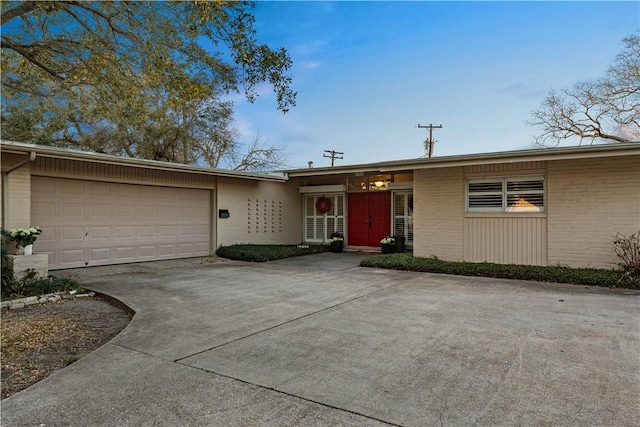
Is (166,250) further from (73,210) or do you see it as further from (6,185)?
(6,185)

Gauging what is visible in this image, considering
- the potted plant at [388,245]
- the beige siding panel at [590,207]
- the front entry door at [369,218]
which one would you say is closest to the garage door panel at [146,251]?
the front entry door at [369,218]

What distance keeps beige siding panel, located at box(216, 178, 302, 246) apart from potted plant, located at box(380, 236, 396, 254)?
12.5 feet

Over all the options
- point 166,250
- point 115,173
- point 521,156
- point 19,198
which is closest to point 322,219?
point 166,250

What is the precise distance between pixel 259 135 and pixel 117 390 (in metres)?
21.6

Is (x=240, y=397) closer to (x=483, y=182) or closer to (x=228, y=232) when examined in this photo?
(x=483, y=182)

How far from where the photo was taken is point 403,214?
13.6 meters

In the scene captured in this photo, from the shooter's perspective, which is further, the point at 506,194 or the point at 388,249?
the point at 388,249

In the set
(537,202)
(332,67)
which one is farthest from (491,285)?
(332,67)

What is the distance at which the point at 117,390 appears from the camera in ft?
9.78

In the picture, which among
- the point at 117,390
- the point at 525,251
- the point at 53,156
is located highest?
the point at 53,156

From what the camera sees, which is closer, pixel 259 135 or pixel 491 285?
pixel 491 285

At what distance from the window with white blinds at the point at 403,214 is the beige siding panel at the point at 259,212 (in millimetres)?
3944

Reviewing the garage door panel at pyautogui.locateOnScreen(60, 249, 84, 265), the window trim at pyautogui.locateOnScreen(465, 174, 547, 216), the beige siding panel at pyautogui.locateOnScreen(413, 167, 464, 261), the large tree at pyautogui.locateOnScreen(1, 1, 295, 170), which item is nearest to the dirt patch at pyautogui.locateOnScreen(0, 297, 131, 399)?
the large tree at pyautogui.locateOnScreen(1, 1, 295, 170)

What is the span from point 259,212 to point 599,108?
17.7 metres
